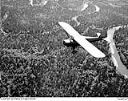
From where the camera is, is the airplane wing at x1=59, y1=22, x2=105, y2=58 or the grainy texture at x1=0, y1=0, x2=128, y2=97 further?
the grainy texture at x1=0, y1=0, x2=128, y2=97

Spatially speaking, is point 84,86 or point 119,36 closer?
point 84,86

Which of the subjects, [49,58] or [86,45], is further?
[49,58]

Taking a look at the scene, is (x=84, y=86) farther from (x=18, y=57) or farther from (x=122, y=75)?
(x=18, y=57)

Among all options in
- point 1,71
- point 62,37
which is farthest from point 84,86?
point 62,37

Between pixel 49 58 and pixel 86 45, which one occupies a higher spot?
pixel 86 45

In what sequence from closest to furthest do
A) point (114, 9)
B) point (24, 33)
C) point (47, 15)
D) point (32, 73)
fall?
point (32, 73), point (24, 33), point (47, 15), point (114, 9)

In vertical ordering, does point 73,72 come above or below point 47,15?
below

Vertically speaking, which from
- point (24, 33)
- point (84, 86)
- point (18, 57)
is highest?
point (24, 33)

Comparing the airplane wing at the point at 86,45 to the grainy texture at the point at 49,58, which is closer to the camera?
the airplane wing at the point at 86,45

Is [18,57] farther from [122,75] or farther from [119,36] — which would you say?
[119,36]

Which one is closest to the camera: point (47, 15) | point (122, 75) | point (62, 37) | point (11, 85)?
point (11, 85)
